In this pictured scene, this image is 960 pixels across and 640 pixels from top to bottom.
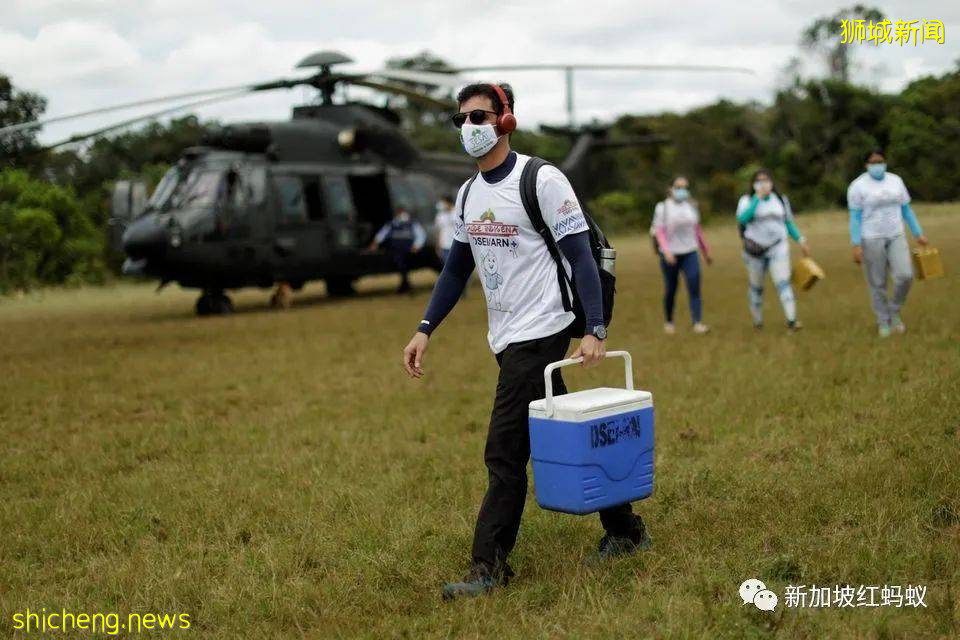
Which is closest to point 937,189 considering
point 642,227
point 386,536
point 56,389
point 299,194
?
point 299,194

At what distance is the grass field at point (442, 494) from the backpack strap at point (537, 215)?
3.86ft

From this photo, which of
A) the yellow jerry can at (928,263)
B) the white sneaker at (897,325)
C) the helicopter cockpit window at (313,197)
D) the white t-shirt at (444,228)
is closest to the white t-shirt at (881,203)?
the yellow jerry can at (928,263)

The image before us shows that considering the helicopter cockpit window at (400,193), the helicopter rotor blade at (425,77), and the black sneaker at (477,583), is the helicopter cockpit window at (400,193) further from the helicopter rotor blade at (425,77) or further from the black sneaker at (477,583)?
the black sneaker at (477,583)

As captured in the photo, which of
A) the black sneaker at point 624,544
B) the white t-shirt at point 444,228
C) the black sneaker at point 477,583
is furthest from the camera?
the white t-shirt at point 444,228

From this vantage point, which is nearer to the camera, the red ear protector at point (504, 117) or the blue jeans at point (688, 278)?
the red ear protector at point (504, 117)

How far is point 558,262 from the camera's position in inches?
184

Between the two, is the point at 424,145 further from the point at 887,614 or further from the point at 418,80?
the point at 887,614

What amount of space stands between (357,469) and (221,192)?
1386 centimetres

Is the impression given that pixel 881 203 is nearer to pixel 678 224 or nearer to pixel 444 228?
pixel 678 224

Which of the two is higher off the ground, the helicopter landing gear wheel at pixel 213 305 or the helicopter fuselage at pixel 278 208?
the helicopter fuselage at pixel 278 208

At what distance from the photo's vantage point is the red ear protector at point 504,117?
15.1 feet

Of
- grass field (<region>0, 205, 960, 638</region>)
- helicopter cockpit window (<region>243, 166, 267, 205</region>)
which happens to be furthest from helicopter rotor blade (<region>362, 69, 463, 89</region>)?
grass field (<region>0, 205, 960, 638</region>)

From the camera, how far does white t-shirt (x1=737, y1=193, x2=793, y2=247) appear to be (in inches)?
491

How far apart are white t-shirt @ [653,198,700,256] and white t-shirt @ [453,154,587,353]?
8701mm
